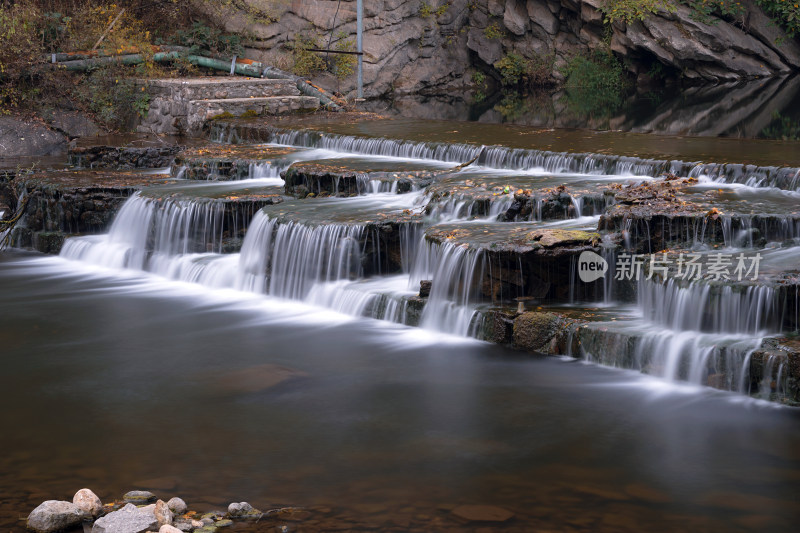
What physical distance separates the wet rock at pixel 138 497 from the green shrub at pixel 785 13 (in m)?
24.1

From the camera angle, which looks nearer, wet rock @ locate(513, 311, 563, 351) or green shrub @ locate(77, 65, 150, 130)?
wet rock @ locate(513, 311, 563, 351)

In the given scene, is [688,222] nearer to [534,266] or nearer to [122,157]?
[534,266]

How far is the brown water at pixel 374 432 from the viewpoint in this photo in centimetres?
579

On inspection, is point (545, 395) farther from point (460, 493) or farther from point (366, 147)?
point (366, 147)

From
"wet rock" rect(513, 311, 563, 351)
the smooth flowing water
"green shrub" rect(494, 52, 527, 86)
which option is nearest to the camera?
the smooth flowing water

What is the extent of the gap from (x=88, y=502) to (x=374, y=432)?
223cm

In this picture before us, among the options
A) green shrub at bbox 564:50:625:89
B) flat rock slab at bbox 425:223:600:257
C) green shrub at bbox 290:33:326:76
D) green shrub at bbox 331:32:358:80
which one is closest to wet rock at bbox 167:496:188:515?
flat rock slab at bbox 425:223:600:257

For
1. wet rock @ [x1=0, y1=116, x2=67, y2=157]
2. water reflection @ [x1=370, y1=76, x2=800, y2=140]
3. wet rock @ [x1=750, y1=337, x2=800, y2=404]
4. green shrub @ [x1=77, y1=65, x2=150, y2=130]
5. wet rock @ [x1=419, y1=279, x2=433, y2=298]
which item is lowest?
wet rock @ [x1=750, y1=337, x2=800, y2=404]

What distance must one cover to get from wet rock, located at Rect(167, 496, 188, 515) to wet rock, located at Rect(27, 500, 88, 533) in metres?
0.50

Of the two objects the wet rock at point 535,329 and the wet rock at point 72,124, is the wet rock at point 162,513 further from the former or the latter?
the wet rock at point 72,124

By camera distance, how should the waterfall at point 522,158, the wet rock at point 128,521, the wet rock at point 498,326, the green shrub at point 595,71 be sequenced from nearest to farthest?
the wet rock at point 128,521
the wet rock at point 498,326
the waterfall at point 522,158
the green shrub at point 595,71

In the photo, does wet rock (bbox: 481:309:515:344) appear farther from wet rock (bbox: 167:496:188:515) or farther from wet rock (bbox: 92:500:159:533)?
wet rock (bbox: 92:500:159:533)

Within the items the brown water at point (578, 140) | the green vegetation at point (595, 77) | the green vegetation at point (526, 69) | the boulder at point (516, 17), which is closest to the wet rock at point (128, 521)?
the brown water at point (578, 140)

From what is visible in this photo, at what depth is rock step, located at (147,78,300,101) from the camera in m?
19.2
